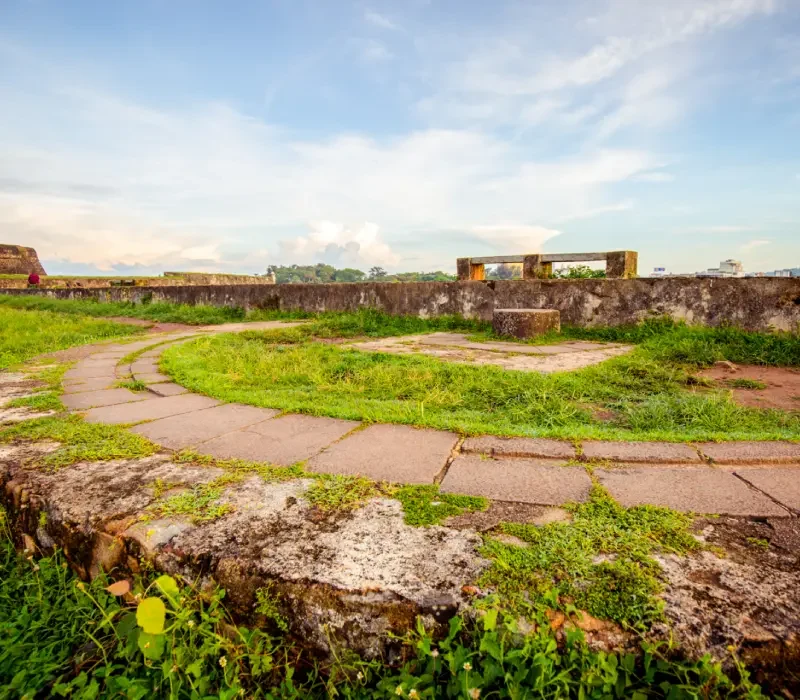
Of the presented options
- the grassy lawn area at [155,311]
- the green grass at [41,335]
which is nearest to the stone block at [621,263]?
the grassy lawn area at [155,311]

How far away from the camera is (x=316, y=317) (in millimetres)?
8391

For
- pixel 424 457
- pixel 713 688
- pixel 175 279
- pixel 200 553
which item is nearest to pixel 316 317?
pixel 424 457

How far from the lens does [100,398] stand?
316 centimetres

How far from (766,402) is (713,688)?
2.63 metres

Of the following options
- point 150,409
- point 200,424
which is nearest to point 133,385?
point 150,409

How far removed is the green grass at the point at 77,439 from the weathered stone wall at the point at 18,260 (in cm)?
3501

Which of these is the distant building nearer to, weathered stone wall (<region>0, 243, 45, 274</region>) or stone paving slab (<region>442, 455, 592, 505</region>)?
stone paving slab (<region>442, 455, 592, 505</region>)

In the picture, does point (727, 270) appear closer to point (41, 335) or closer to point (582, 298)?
point (582, 298)

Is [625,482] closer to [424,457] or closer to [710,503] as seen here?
[710,503]

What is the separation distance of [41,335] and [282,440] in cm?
616

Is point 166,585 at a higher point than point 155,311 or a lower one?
lower

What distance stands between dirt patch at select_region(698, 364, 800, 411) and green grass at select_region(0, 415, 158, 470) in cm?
347

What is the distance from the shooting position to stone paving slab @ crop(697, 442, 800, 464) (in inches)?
72.5

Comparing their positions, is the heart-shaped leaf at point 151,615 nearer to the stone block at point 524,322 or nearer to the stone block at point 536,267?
the stone block at point 524,322
